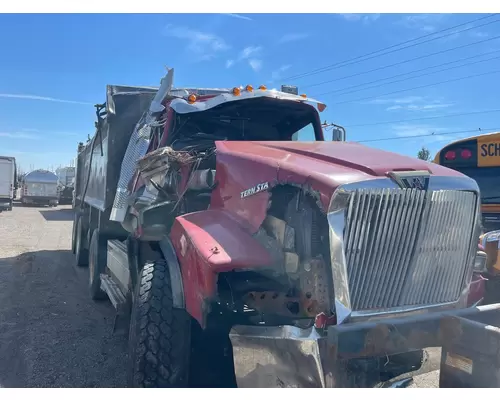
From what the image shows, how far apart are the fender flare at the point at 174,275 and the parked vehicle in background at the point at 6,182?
26.2 m

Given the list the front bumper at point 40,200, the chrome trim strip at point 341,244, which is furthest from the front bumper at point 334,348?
the front bumper at point 40,200

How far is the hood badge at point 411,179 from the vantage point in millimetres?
3041

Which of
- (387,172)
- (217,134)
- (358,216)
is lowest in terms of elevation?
(358,216)

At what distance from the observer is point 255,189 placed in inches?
140

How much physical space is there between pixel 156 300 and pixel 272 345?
47.4 inches

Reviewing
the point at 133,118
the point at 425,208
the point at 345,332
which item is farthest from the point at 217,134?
the point at 345,332

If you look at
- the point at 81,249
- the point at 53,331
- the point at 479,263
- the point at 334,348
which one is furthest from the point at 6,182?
the point at 334,348

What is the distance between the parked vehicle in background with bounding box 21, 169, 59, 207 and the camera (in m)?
33.1

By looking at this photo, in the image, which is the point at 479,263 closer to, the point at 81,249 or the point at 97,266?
the point at 97,266

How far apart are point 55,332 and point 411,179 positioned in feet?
15.6

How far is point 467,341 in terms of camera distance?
9.77 feet

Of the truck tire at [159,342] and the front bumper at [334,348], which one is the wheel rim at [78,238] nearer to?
the truck tire at [159,342]

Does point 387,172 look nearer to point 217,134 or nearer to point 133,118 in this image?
point 217,134

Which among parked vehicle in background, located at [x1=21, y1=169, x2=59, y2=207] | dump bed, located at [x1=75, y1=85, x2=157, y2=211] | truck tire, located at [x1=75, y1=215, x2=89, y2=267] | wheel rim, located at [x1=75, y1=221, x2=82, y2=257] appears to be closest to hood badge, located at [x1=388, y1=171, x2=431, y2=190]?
dump bed, located at [x1=75, y1=85, x2=157, y2=211]
